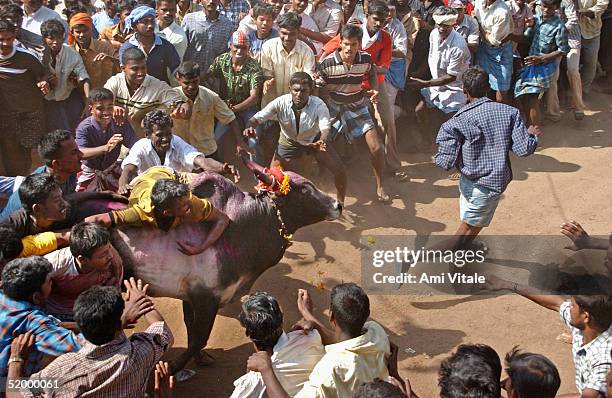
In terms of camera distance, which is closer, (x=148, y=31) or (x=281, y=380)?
(x=281, y=380)

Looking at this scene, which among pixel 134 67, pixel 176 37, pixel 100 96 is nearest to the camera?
pixel 100 96

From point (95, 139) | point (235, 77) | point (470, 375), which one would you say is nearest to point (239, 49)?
point (235, 77)

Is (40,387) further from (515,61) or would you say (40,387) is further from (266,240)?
(515,61)

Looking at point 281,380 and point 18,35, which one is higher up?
point 18,35

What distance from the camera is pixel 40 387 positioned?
3773mm

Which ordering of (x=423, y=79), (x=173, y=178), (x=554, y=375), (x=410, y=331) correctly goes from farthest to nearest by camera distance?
(x=423, y=79) → (x=410, y=331) → (x=173, y=178) → (x=554, y=375)

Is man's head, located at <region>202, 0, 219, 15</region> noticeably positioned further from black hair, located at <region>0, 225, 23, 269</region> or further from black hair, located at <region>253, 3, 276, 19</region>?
black hair, located at <region>0, 225, 23, 269</region>

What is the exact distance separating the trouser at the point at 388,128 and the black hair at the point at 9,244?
19.2ft

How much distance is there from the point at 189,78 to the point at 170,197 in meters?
2.68

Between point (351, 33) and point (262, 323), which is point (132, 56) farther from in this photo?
point (262, 323)

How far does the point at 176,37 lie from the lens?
29.9 ft

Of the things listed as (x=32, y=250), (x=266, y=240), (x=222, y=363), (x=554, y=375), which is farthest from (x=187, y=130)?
(x=554, y=375)

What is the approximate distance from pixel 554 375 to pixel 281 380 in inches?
56.9

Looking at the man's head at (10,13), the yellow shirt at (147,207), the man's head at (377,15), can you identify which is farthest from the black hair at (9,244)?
the man's head at (377,15)
